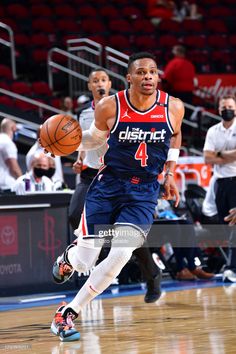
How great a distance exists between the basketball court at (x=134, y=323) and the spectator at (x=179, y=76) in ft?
19.7

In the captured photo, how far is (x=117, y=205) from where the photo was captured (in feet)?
20.7

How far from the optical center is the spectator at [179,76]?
1503 cm

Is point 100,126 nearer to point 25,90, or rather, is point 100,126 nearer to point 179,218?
point 179,218

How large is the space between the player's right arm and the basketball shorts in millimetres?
261

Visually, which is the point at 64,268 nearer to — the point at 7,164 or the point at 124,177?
the point at 124,177

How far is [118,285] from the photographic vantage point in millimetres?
10062

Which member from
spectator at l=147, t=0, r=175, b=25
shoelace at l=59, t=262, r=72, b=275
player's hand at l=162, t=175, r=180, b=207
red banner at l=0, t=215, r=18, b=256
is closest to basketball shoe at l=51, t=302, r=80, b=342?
shoelace at l=59, t=262, r=72, b=275

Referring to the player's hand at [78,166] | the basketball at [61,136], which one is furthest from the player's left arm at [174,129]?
the player's hand at [78,166]

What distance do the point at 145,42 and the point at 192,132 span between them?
3.58 m

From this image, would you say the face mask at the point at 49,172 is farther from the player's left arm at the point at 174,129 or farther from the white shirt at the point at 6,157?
the player's left arm at the point at 174,129

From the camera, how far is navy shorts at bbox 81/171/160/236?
Result: 20.5 ft

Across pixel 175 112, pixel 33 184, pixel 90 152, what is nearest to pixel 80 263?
pixel 175 112

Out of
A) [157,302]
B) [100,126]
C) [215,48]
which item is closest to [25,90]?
[215,48]

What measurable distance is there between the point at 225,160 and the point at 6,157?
2.64 m
